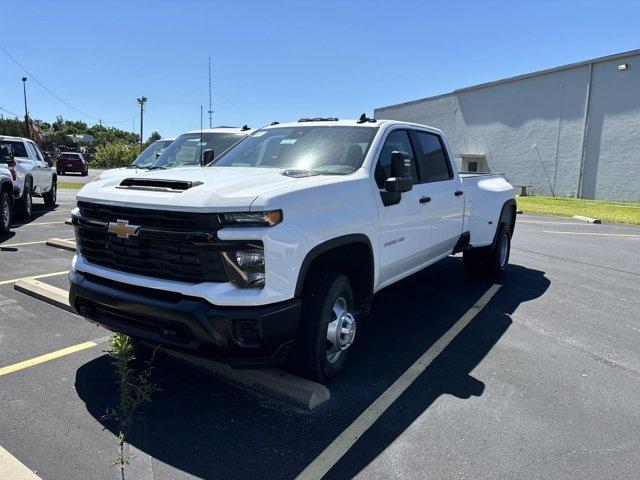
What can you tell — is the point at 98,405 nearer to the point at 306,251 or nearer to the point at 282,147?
the point at 306,251

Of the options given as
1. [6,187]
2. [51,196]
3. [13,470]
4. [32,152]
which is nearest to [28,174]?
[32,152]

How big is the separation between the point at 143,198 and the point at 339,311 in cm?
159

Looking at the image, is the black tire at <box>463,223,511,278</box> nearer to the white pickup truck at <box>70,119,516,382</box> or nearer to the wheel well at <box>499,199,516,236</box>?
the wheel well at <box>499,199,516,236</box>

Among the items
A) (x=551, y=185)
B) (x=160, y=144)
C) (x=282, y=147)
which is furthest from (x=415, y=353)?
(x=551, y=185)

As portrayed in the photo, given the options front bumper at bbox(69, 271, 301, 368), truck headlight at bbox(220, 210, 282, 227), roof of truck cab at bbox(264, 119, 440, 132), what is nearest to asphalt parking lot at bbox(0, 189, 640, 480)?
front bumper at bbox(69, 271, 301, 368)

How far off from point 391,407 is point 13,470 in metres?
2.26

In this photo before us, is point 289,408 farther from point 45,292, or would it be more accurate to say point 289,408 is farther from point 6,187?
point 6,187

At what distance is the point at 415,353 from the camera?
15.1 ft

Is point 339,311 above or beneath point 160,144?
beneath

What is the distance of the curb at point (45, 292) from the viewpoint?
543 centimetres

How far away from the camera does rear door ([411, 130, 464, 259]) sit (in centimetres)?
535

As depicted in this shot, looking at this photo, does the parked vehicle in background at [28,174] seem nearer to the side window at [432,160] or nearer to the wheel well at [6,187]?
the wheel well at [6,187]

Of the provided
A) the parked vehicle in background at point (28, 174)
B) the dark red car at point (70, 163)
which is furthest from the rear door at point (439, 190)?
the dark red car at point (70, 163)

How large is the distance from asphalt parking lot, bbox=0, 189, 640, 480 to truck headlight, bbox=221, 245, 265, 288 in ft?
3.05
